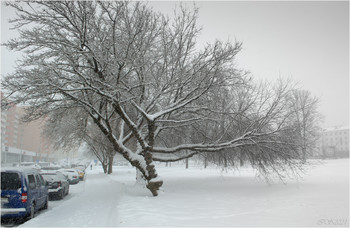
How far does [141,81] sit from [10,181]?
19.6ft

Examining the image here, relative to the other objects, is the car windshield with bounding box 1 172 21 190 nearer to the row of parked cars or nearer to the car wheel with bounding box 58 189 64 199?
the row of parked cars

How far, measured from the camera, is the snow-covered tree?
965 cm

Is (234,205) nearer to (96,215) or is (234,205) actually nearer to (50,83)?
(96,215)

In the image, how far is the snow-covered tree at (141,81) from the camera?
965cm

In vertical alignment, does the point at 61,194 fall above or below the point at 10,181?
below

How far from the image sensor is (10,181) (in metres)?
8.54

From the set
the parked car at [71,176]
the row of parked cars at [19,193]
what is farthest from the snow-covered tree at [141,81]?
the parked car at [71,176]

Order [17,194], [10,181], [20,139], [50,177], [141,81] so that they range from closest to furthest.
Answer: [17,194] < [10,181] < [141,81] < [50,177] < [20,139]

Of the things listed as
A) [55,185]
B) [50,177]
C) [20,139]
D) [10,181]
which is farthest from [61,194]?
[20,139]

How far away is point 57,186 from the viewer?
14062 millimetres

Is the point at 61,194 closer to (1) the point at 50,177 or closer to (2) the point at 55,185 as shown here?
(2) the point at 55,185

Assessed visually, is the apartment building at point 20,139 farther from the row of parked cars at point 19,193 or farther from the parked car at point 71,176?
the row of parked cars at point 19,193

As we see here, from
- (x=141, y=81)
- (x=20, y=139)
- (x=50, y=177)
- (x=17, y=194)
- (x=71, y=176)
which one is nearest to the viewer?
(x=17, y=194)

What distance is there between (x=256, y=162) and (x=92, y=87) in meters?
8.72
